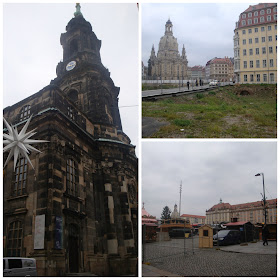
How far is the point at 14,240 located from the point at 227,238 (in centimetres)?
1183

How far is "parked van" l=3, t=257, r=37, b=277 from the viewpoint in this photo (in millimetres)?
9617

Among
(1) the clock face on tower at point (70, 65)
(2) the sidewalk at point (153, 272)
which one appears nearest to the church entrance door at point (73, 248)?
(2) the sidewalk at point (153, 272)

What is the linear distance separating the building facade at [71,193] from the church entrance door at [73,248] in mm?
45

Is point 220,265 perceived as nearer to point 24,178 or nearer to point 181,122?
point 181,122

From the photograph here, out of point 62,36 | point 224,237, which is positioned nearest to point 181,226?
point 224,237

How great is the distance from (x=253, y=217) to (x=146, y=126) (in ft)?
203

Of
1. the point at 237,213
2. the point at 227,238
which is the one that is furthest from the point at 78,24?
the point at 237,213

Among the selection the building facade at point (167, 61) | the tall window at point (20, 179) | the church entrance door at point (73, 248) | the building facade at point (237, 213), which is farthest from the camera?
the building facade at point (167, 61)

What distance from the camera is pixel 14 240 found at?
1254cm

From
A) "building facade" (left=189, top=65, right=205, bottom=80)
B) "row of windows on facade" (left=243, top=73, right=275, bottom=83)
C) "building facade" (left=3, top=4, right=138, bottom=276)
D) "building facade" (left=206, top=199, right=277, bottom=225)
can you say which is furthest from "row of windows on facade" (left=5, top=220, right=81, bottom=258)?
"building facade" (left=189, top=65, right=205, bottom=80)

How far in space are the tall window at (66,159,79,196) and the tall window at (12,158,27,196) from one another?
2095 mm

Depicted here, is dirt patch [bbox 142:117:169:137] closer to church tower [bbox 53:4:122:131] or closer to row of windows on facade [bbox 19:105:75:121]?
row of windows on facade [bbox 19:105:75:121]

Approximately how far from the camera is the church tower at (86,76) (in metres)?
22.7

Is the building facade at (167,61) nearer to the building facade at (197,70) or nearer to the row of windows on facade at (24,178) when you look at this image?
the building facade at (197,70)
